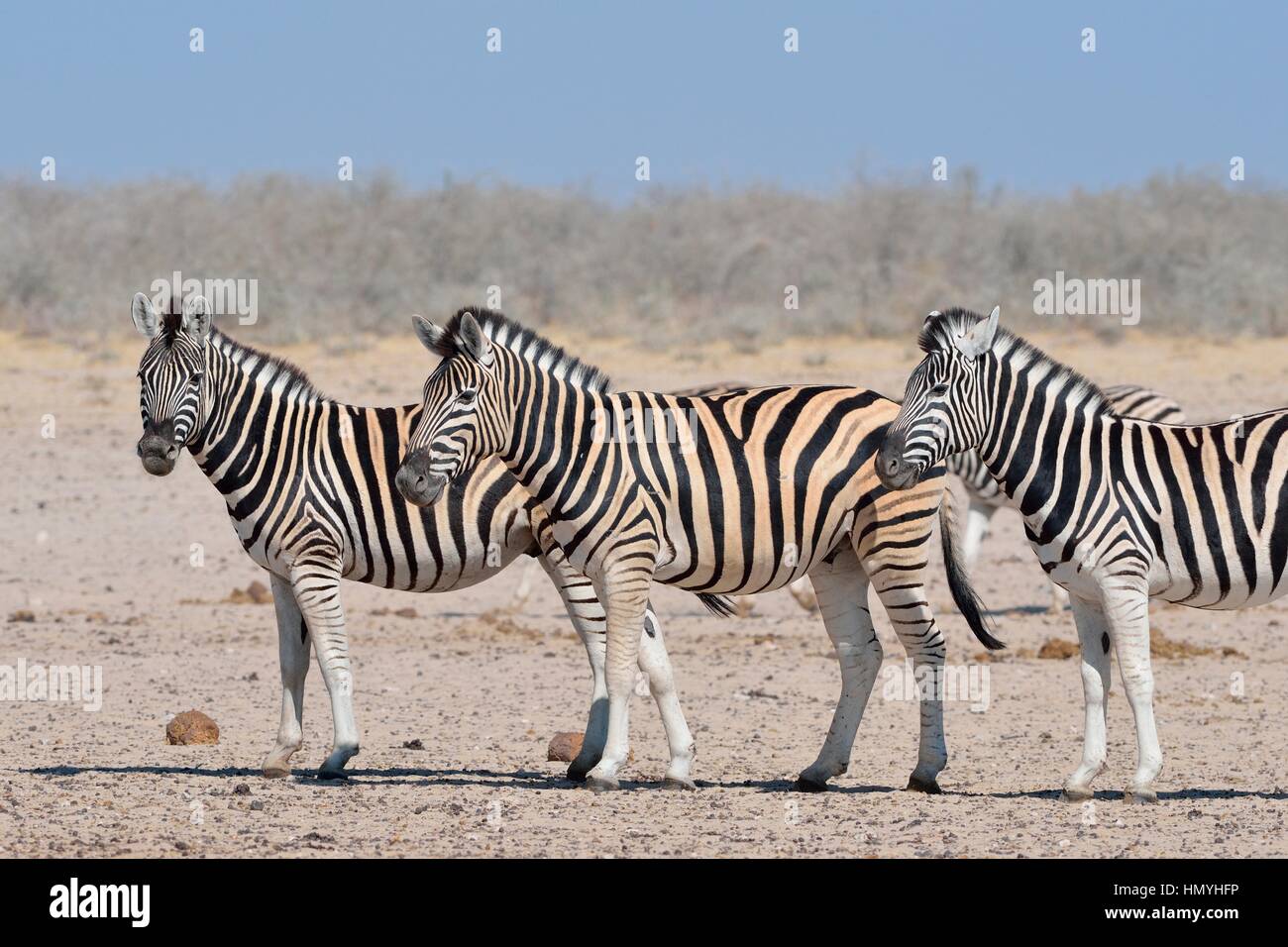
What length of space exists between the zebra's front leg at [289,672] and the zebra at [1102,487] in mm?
3025

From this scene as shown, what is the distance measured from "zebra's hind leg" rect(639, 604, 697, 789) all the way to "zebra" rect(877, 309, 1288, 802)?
1.42 m

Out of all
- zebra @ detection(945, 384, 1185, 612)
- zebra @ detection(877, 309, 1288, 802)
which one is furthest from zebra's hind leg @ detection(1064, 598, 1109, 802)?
zebra @ detection(945, 384, 1185, 612)

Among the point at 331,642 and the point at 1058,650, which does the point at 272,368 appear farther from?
the point at 1058,650

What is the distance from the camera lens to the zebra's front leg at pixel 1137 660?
8.12 metres

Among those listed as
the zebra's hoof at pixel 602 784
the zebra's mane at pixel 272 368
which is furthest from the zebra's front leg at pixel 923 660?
the zebra's mane at pixel 272 368

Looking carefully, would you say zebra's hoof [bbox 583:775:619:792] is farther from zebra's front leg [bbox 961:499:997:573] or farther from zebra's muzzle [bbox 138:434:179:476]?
zebra's front leg [bbox 961:499:997:573]

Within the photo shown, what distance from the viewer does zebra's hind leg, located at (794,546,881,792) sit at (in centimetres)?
895

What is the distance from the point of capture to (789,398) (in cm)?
910

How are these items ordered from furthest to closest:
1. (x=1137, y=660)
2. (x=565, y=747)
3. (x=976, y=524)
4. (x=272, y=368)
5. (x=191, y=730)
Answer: (x=976, y=524), (x=191, y=730), (x=565, y=747), (x=272, y=368), (x=1137, y=660)

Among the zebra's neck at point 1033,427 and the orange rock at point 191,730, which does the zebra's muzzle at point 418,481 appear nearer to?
the zebra's neck at point 1033,427

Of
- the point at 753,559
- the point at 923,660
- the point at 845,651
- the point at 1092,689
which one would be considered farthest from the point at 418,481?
the point at 1092,689

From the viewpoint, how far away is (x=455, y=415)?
8492 millimetres

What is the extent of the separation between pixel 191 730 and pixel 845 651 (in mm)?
3709
